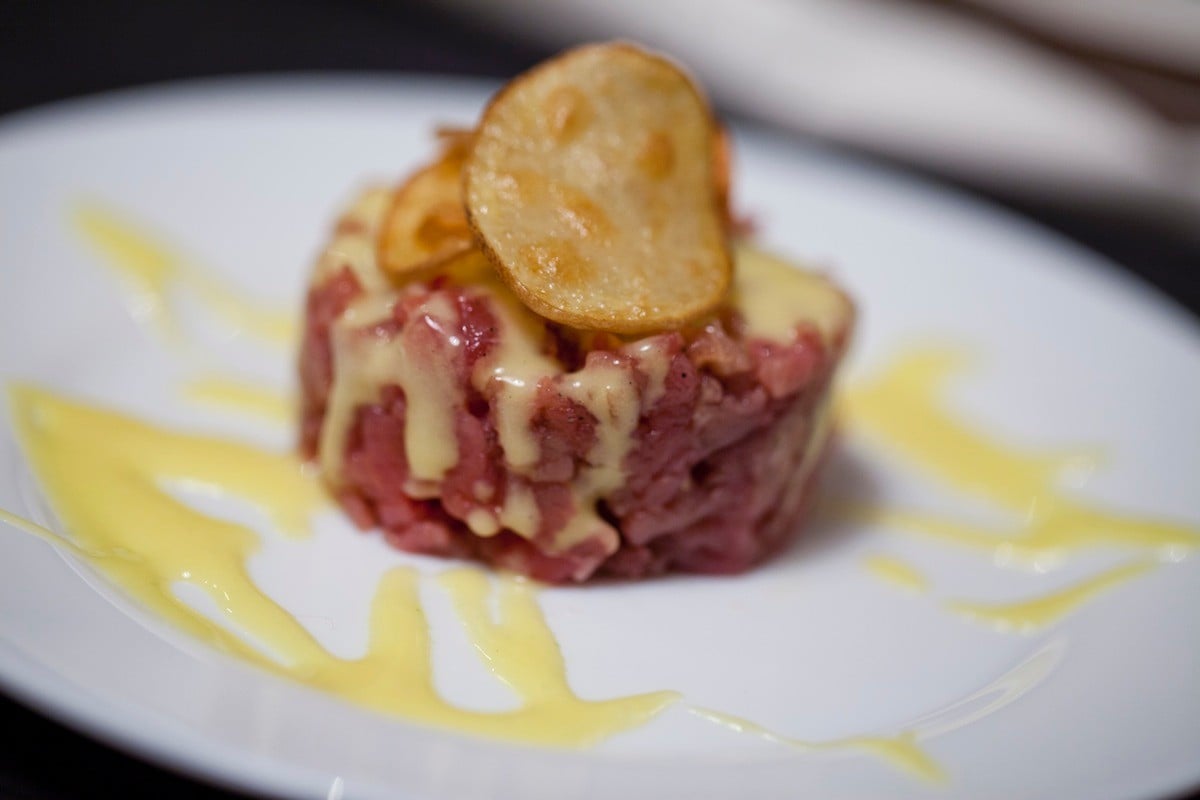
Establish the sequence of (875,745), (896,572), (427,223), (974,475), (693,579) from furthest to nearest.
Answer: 1. (974,475)
2. (896,572)
3. (693,579)
4. (427,223)
5. (875,745)

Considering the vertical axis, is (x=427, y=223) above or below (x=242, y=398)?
above

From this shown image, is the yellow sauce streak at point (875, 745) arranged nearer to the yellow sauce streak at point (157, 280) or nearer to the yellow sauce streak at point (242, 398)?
the yellow sauce streak at point (242, 398)

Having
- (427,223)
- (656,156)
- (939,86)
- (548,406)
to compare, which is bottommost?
(939,86)

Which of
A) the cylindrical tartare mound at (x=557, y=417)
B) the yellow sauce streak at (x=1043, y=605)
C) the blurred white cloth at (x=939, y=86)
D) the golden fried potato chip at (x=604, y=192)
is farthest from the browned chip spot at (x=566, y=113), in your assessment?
the blurred white cloth at (x=939, y=86)

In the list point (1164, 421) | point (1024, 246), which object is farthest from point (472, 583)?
point (1024, 246)

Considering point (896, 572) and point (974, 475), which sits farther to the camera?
point (974, 475)

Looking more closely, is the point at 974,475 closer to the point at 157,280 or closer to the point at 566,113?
the point at 566,113

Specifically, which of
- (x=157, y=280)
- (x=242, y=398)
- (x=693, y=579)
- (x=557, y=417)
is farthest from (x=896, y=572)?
(x=157, y=280)

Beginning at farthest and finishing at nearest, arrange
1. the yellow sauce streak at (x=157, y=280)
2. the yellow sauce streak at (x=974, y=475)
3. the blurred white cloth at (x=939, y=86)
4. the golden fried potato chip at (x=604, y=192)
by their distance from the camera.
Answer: the blurred white cloth at (x=939, y=86) → the yellow sauce streak at (x=157, y=280) → the yellow sauce streak at (x=974, y=475) → the golden fried potato chip at (x=604, y=192)
